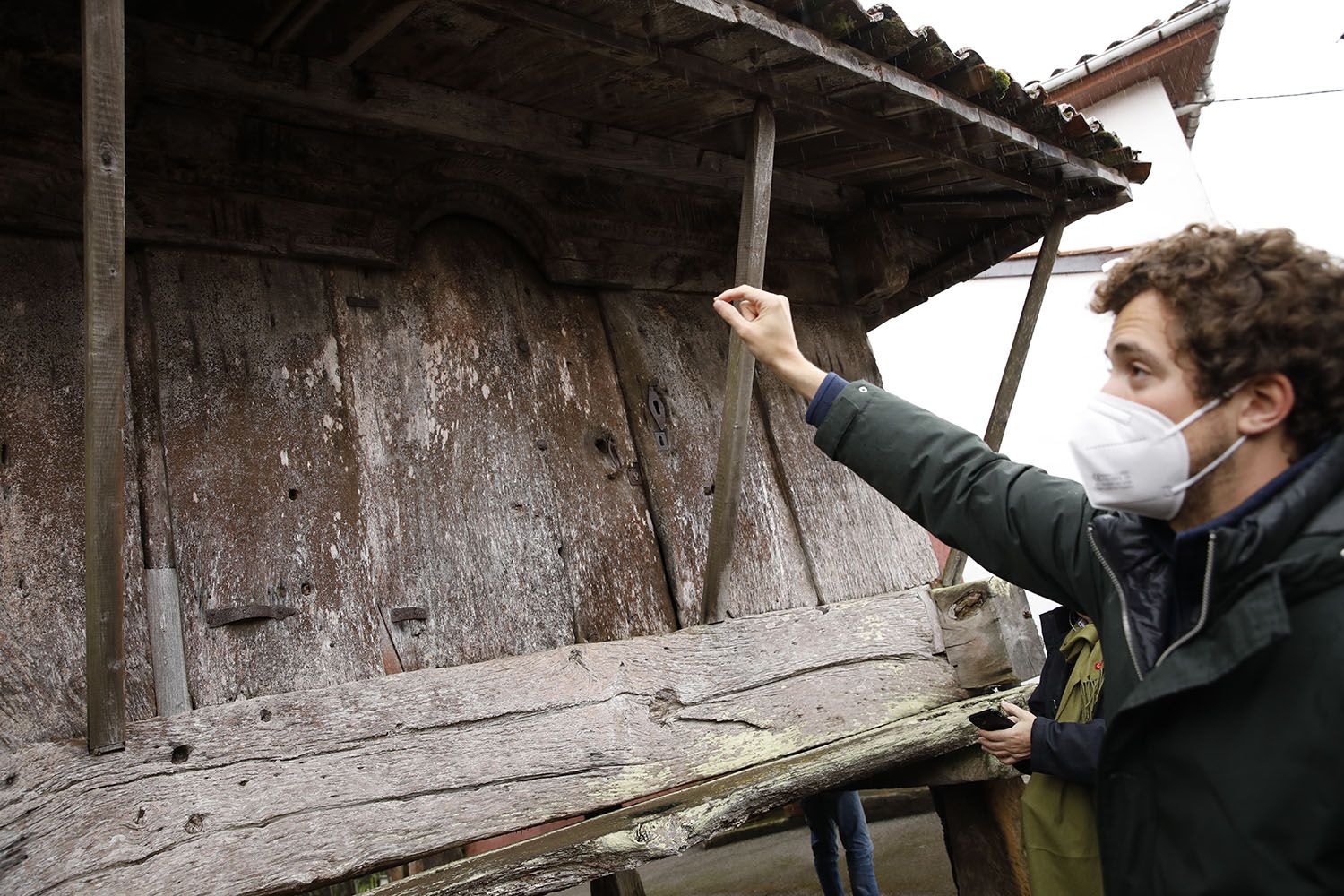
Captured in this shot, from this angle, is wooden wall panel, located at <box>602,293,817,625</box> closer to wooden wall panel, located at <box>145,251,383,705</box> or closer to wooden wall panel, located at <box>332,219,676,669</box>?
wooden wall panel, located at <box>332,219,676,669</box>

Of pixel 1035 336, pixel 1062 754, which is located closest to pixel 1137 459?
pixel 1062 754

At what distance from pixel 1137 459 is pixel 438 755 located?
1.81 metres

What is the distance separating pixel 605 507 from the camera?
123 inches

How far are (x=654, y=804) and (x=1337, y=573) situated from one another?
1818 millimetres

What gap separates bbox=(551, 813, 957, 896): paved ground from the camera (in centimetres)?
675

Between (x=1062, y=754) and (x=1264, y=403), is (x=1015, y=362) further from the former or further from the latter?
(x=1264, y=403)

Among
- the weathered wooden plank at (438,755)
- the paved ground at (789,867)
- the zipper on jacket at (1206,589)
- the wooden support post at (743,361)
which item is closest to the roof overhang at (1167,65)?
the paved ground at (789,867)

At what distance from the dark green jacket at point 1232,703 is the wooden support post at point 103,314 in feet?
5.71

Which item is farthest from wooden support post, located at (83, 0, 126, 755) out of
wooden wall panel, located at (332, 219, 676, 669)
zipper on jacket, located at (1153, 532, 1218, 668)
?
zipper on jacket, located at (1153, 532, 1218, 668)

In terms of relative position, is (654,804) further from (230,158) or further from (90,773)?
(230,158)

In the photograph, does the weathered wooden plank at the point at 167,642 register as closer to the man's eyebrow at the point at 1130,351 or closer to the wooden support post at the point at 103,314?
the wooden support post at the point at 103,314

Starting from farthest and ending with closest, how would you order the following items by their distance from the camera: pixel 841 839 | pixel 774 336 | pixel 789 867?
pixel 789 867, pixel 841 839, pixel 774 336

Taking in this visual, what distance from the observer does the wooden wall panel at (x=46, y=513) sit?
200 cm

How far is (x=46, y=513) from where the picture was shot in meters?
2.14
